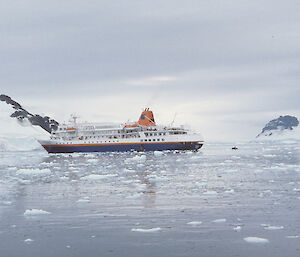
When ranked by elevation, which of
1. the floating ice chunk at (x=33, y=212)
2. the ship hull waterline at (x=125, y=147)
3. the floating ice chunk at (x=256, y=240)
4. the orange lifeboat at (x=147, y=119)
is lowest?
the floating ice chunk at (x=33, y=212)

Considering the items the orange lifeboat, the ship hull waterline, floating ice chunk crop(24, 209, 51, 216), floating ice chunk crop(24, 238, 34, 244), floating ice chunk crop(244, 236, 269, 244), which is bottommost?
floating ice chunk crop(24, 238, 34, 244)

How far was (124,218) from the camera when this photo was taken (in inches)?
485

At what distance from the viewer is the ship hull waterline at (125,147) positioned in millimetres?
74500

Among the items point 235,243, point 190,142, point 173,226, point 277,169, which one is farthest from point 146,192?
point 190,142

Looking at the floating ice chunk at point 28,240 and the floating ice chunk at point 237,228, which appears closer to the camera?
the floating ice chunk at point 28,240

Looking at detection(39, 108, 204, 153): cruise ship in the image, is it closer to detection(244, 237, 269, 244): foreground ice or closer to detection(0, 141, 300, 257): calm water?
detection(0, 141, 300, 257): calm water

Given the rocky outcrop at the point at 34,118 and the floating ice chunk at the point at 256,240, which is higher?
the rocky outcrop at the point at 34,118

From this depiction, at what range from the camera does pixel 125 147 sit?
251 ft

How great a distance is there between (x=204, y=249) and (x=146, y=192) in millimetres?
9299

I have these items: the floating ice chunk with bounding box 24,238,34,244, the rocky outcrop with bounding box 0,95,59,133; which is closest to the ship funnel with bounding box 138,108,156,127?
the rocky outcrop with bounding box 0,95,59,133

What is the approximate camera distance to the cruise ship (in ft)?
245

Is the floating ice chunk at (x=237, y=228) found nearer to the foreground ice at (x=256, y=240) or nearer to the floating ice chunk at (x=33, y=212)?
the foreground ice at (x=256, y=240)

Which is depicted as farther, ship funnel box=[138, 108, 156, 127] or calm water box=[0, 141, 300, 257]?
ship funnel box=[138, 108, 156, 127]

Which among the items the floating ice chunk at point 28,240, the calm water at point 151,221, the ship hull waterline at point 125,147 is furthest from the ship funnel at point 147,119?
the floating ice chunk at point 28,240
